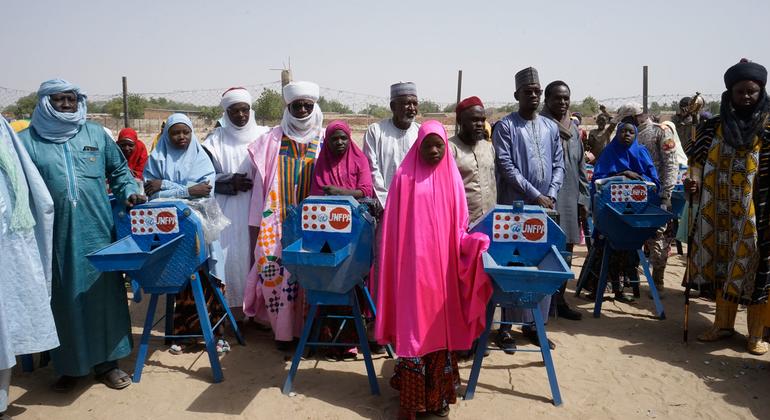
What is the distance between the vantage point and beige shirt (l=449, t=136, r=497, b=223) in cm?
427

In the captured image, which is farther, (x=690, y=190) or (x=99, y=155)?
(x=690, y=190)

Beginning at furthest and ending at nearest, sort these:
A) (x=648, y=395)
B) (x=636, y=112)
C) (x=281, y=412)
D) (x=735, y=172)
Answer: (x=636, y=112), (x=735, y=172), (x=648, y=395), (x=281, y=412)

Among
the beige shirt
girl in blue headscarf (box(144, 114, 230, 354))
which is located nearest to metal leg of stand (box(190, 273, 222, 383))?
girl in blue headscarf (box(144, 114, 230, 354))

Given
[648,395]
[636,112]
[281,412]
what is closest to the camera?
[281,412]

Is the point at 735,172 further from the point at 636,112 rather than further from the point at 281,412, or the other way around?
the point at 281,412

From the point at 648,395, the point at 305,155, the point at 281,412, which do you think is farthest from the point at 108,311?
the point at 648,395

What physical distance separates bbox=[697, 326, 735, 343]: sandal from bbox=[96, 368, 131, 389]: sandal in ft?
15.9

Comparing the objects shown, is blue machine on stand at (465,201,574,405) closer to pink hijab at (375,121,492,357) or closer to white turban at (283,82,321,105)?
pink hijab at (375,121,492,357)

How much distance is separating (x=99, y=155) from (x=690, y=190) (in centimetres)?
484

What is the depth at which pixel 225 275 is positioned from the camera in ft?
16.3

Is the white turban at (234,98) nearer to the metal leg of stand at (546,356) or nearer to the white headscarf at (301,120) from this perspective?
the white headscarf at (301,120)

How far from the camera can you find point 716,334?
15.7 ft

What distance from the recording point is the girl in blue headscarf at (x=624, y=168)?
5.68m

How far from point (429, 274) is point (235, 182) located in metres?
2.25
